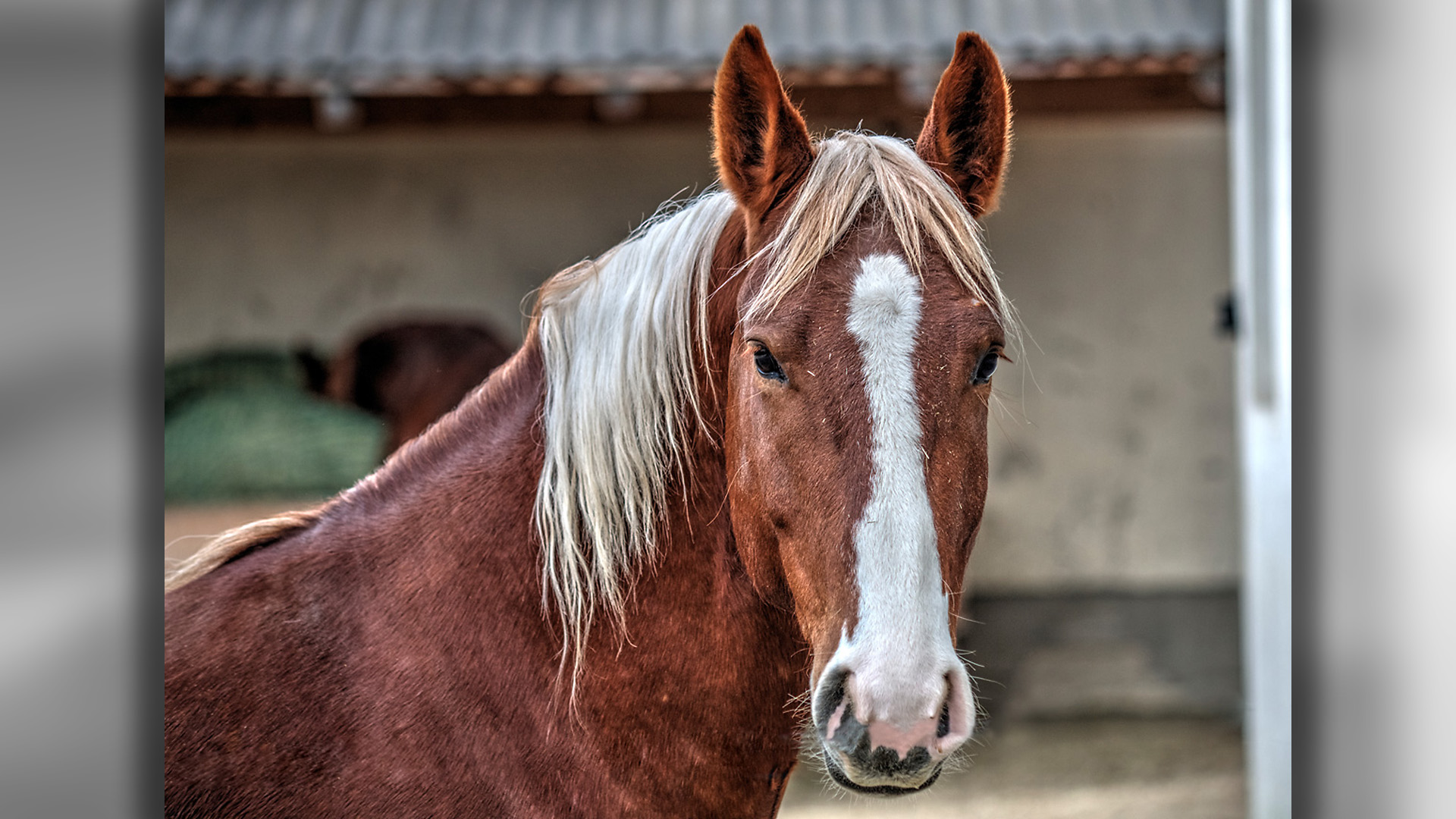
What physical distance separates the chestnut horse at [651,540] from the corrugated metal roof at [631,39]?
2169 mm

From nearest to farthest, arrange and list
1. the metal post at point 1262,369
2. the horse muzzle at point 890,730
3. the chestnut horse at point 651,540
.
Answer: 1. the horse muzzle at point 890,730
2. the chestnut horse at point 651,540
3. the metal post at point 1262,369

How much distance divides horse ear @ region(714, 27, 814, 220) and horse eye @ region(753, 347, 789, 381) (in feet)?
0.67

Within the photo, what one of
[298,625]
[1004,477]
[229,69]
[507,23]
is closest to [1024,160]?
[1004,477]

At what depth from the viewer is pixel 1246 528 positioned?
3395mm

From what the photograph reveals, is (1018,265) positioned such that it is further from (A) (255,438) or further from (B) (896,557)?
(B) (896,557)

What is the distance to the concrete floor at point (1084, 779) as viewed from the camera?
12.0ft

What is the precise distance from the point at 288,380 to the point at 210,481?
51 centimetres

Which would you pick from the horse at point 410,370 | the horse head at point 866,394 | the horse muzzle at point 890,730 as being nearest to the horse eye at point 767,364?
the horse head at point 866,394

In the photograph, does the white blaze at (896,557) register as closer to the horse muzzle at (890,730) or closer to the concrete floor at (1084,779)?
the horse muzzle at (890,730)

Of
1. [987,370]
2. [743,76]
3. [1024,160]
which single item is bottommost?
[987,370]
